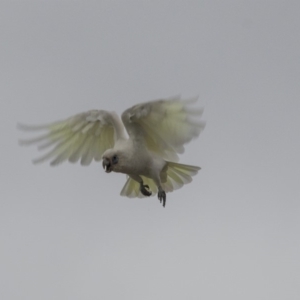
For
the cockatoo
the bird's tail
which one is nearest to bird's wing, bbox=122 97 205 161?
the cockatoo

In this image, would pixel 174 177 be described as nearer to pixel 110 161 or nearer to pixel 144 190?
pixel 144 190

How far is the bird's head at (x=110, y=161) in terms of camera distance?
1366 cm

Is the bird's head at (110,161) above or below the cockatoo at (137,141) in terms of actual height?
below

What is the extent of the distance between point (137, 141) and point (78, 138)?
1.35 m

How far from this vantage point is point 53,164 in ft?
49.7

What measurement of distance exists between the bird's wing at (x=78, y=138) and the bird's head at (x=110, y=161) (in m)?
1.08

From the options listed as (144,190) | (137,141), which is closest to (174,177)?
(144,190)

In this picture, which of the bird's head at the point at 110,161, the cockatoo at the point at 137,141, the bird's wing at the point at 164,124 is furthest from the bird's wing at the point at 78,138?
the bird's head at the point at 110,161

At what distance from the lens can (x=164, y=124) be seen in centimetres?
1400

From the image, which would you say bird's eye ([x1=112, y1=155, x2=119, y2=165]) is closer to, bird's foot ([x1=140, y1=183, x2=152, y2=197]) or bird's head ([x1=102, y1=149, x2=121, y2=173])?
bird's head ([x1=102, y1=149, x2=121, y2=173])

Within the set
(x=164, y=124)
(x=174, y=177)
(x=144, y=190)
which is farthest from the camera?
(x=174, y=177)

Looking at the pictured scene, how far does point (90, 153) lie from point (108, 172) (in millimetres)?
1542

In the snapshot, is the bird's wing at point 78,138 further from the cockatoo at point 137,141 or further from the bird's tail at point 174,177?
the bird's tail at point 174,177

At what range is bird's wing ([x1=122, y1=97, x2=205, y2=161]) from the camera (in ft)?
44.7
